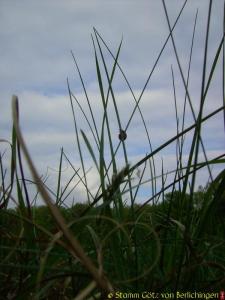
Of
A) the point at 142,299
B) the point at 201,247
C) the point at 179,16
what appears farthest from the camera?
the point at 179,16

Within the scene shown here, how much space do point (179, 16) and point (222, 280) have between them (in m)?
0.67

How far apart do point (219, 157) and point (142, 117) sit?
346 mm

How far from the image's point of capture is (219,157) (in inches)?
35.2

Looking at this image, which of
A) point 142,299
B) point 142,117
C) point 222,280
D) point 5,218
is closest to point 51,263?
point 142,299

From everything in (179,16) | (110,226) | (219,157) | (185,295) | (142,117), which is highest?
(179,16)

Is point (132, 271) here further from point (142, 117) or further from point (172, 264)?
point (142, 117)

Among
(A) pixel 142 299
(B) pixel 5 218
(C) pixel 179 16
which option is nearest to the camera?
(A) pixel 142 299

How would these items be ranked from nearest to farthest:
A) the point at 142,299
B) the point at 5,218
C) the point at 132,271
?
the point at 142,299, the point at 132,271, the point at 5,218

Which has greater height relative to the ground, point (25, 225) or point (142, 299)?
point (25, 225)

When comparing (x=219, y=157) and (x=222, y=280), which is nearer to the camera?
(x=222, y=280)

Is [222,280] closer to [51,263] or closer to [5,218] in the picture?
[51,263]

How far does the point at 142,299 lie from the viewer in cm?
75

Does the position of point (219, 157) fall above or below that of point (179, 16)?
below

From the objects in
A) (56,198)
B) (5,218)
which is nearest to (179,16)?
(56,198)
